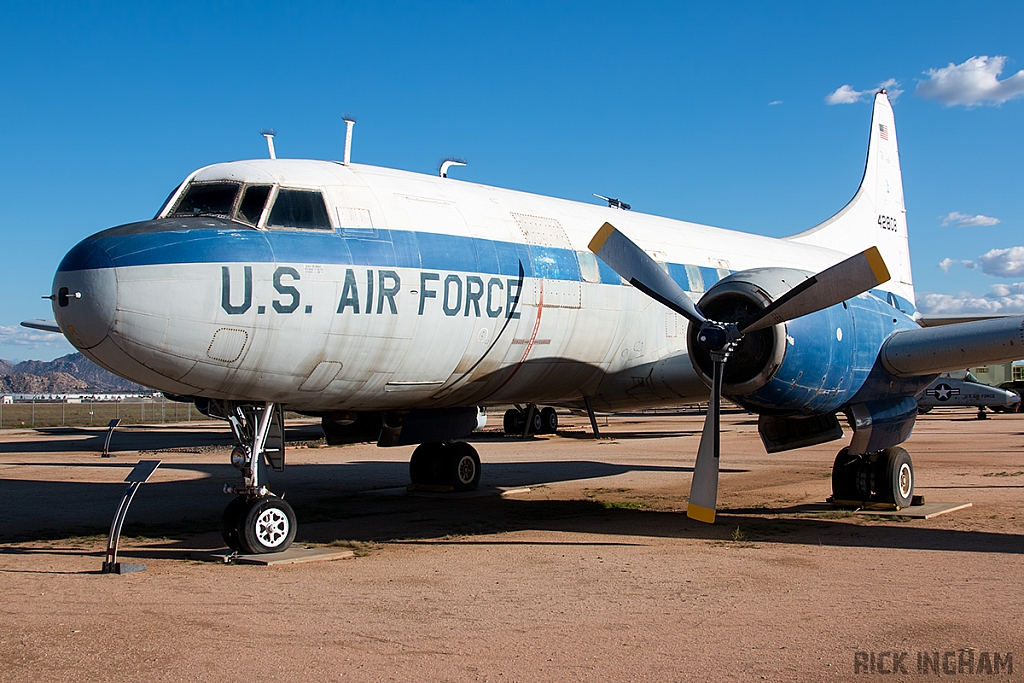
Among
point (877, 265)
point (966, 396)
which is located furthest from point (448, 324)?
point (966, 396)

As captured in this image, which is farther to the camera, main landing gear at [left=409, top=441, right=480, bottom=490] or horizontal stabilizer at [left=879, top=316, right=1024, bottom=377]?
main landing gear at [left=409, top=441, right=480, bottom=490]

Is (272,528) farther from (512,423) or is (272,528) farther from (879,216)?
(512,423)

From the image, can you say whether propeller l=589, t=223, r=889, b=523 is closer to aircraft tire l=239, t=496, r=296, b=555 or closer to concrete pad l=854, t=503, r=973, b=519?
concrete pad l=854, t=503, r=973, b=519

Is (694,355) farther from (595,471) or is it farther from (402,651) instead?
(595,471)

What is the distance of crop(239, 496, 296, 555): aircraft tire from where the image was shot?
9039 mm

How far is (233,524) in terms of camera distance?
30.0ft

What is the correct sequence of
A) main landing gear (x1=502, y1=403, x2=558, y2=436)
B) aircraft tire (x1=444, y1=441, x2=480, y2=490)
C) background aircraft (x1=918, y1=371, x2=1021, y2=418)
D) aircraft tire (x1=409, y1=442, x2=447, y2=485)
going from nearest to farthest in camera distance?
aircraft tire (x1=444, y1=441, x2=480, y2=490) < aircraft tire (x1=409, y1=442, x2=447, y2=485) < main landing gear (x1=502, y1=403, x2=558, y2=436) < background aircraft (x1=918, y1=371, x2=1021, y2=418)

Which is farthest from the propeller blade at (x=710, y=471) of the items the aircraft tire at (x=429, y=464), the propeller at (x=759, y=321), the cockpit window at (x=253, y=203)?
the aircraft tire at (x=429, y=464)

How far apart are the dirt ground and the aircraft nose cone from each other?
2331 mm

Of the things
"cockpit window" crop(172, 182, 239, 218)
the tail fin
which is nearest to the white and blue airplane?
"cockpit window" crop(172, 182, 239, 218)

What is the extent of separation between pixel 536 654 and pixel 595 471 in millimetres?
13318

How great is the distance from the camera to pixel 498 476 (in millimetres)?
17969

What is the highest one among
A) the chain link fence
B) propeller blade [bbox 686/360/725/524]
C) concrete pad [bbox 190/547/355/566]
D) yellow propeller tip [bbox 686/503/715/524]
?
propeller blade [bbox 686/360/725/524]

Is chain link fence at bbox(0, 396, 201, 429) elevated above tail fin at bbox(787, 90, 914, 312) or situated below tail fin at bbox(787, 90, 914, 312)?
below
